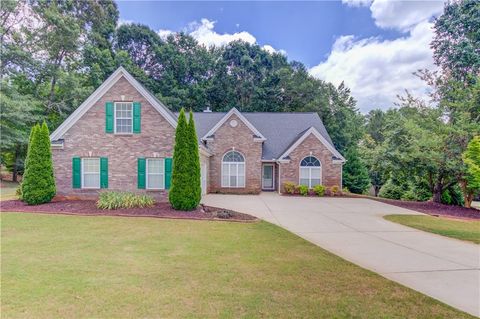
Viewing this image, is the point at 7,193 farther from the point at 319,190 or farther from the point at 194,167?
the point at 319,190

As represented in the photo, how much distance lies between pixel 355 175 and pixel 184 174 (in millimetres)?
19517

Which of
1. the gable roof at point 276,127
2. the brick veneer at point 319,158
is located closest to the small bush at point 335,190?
the brick veneer at point 319,158

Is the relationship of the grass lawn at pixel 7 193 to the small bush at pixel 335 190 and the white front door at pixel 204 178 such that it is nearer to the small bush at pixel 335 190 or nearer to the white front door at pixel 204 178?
the white front door at pixel 204 178

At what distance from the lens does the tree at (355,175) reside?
26.3 m

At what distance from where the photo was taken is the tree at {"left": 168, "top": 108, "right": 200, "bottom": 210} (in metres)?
12.3

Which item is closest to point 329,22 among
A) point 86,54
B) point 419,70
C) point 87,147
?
point 419,70

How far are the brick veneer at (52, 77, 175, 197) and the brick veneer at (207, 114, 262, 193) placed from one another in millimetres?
5971

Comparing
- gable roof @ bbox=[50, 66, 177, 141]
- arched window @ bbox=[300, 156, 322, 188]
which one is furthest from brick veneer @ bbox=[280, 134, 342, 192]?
gable roof @ bbox=[50, 66, 177, 141]

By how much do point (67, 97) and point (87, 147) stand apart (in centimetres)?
1766

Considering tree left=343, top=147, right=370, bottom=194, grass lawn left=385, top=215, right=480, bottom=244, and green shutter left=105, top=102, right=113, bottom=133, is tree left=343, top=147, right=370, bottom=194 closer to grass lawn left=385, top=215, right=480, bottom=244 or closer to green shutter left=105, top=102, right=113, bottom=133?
grass lawn left=385, top=215, right=480, bottom=244

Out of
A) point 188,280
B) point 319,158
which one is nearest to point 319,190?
point 319,158

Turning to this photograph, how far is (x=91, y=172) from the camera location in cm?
1525

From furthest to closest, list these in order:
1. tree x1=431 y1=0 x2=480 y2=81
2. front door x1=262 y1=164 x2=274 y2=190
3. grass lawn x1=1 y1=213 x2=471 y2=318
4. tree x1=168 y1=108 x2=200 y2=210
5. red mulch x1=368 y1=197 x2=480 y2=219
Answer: front door x1=262 y1=164 x2=274 y2=190 → tree x1=431 y1=0 x2=480 y2=81 → red mulch x1=368 y1=197 x2=480 y2=219 → tree x1=168 y1=108 x2=200 y2=210 → grass lawn x1=1 y1=213 x2=471 y2=318

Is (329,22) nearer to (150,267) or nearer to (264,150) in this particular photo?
(264,150)
